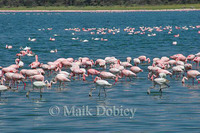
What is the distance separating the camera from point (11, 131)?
51.1 feet

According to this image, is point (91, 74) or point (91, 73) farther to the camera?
point (91, 74)

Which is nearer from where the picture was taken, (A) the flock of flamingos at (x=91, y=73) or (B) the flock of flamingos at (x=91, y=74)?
(A) the flock of flamingos at (x=91, y=73)

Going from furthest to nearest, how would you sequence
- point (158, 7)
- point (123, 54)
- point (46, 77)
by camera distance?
point (158, 7)
point (123, 54)
point (46, 77)

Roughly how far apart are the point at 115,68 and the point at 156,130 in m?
9.96

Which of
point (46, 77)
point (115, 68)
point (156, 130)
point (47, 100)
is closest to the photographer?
point (156, 130)

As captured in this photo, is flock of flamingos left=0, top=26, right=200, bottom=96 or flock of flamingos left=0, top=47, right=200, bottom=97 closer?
flock of flamingos left=0, top=47, right=200, bottom=97

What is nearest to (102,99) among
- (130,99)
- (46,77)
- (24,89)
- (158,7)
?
(130,99)

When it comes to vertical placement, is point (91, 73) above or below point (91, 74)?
above

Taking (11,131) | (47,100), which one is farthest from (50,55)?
(11,131)

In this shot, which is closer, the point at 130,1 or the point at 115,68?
the point at 115,68

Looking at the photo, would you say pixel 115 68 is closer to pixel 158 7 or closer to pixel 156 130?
pixel 156 130

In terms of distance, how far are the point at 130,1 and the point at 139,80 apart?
162875 mm

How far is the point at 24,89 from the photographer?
76.0 feet

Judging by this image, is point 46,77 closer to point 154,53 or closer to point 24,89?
point 24,89
